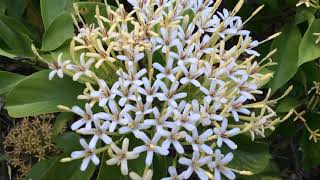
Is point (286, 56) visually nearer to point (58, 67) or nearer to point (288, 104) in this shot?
point (288, 104)

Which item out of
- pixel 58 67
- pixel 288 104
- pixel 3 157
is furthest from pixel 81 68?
pixel 288 104

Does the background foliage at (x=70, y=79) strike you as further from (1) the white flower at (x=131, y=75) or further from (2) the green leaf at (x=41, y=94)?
(1) the white flower at (x=131, y=75)

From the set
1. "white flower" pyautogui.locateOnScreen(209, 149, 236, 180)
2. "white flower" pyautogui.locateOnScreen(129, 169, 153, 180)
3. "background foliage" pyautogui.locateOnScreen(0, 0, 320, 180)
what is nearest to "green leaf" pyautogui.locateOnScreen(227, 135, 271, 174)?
"background foliage" pyautogui.locateOnScreen(0, 0, 320, 180)

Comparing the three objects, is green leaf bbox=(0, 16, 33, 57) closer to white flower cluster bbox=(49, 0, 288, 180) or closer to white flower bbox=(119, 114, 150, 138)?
white flower cluster bbox=(49, 0, 288, 180)

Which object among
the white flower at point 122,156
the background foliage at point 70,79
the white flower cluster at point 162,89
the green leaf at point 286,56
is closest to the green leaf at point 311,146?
the background foliage at point 70,79

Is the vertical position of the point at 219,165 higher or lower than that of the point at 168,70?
lower

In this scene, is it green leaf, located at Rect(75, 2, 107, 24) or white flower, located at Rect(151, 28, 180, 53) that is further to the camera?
green leaf, located at Rect(75, 2, 107, 24)
